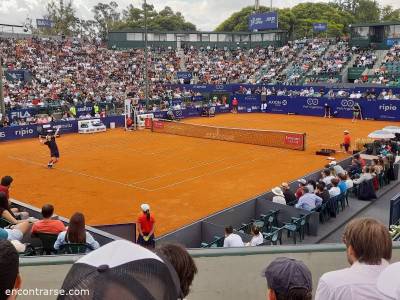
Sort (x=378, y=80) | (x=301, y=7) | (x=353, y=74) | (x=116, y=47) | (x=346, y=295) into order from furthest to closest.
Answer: (x=301, y=7) → (x=116, y=47) → (x=353, y=74) → (x=378, y=80) → (x=346, y=295)

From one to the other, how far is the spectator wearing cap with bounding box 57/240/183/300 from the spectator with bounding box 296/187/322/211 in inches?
462

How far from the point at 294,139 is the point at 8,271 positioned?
83.0 feet

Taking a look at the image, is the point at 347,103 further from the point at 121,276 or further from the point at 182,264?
the point at 121,276

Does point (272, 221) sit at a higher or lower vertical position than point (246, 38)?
lower

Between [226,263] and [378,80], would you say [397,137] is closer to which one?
[226,263]

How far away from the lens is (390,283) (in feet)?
8.70

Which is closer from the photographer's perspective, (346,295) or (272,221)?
(346,295)

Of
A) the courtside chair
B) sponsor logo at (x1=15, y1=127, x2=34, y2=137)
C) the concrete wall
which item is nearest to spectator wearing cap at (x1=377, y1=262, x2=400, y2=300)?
the concrete wall

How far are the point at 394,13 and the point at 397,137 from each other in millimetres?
96794

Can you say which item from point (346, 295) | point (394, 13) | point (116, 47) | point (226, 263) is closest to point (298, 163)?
point (226, 263)

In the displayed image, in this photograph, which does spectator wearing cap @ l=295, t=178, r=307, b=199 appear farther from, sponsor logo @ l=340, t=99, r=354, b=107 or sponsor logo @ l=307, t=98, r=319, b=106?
sponsor logo @ l=307, t=98, r=319, b=106

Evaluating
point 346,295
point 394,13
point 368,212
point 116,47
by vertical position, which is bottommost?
point 368,212

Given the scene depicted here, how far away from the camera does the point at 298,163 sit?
2295 centimetres

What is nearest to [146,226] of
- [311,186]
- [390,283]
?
[311,186]
